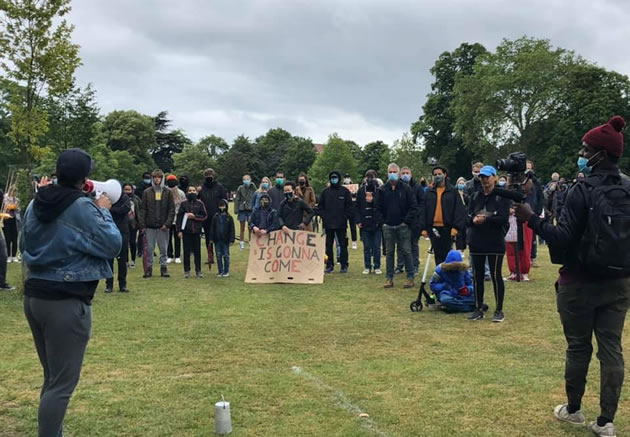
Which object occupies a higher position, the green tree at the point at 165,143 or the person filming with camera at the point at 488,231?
the green tree at the point at 165,143

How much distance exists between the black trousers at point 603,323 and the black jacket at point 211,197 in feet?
34.7

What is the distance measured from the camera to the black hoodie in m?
3.60

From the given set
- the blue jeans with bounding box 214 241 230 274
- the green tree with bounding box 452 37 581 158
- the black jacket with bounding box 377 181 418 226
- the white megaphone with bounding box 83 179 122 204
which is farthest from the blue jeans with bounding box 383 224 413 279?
the green tree with bounding box 452 37 581 158

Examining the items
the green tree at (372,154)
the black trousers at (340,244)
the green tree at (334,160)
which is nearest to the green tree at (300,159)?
the green tree at (372,154)

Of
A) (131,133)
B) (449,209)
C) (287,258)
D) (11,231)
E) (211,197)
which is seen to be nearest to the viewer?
(449,209)

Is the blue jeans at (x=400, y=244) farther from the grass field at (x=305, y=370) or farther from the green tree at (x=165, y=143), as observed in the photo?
the green tree at (x=165, y=143)

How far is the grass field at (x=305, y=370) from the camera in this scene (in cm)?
457

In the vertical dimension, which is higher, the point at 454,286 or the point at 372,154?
the point at 372,154

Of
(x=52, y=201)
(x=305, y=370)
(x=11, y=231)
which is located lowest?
(x=305, y=370)

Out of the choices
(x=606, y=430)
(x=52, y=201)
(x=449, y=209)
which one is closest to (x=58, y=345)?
(x=52, y=201)

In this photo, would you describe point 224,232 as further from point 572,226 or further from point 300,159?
point 300,159

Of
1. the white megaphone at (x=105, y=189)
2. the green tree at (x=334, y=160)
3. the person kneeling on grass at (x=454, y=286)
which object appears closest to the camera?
the white megaphone at (x=105, y=189)

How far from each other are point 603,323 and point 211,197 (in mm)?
10933

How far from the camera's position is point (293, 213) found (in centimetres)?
1292
